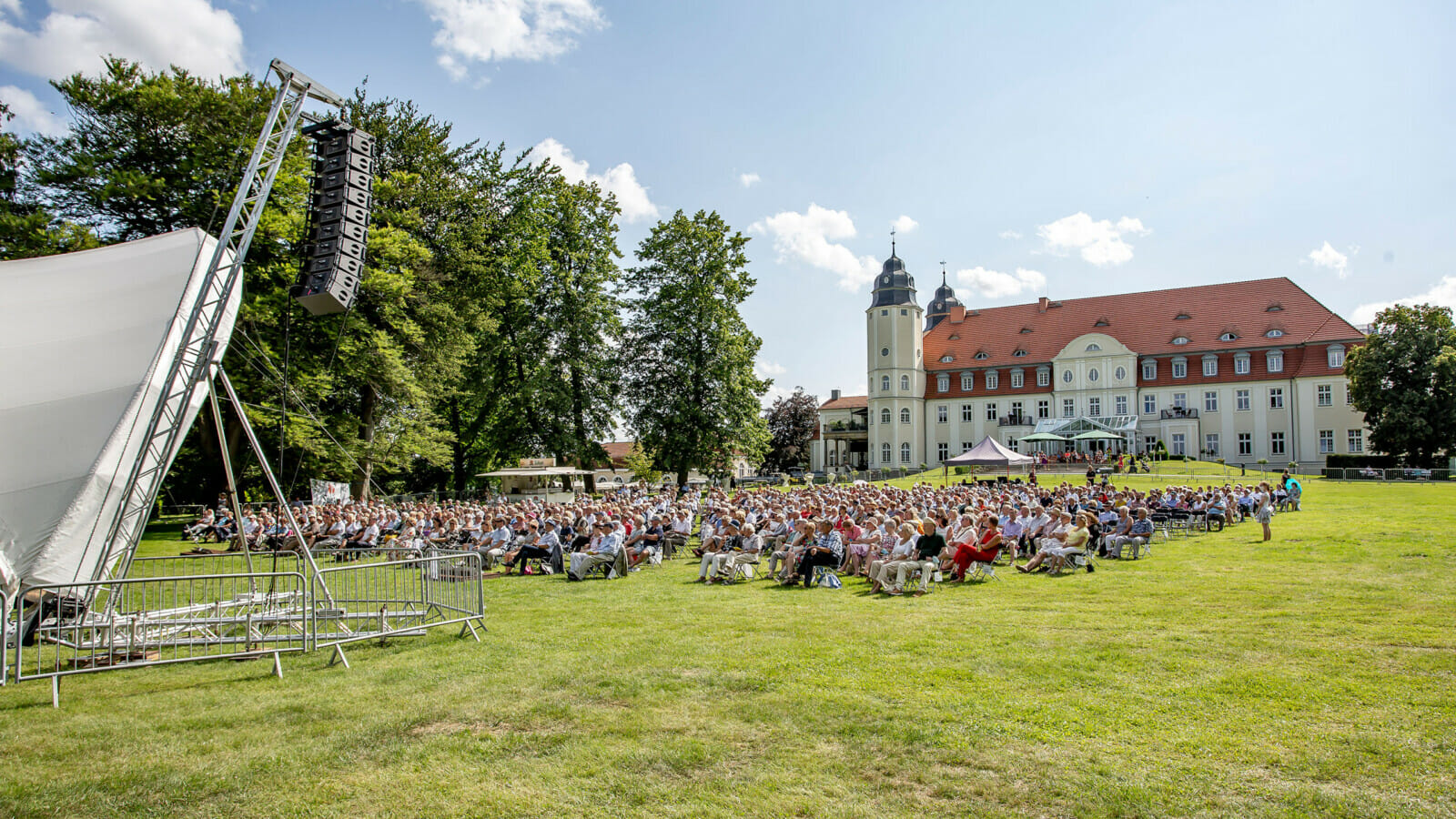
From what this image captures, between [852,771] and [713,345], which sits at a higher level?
[713,345]

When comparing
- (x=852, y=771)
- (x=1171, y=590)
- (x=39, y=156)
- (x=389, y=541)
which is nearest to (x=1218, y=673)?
(x=852, y=771)

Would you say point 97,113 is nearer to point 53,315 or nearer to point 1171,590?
point 53,315

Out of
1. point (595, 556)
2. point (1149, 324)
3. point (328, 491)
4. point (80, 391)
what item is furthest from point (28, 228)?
point (1149, 324)

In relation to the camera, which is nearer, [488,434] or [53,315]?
[53,315]

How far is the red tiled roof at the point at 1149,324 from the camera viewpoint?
2140 inches

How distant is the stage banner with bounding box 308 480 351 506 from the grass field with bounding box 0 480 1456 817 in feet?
77.6

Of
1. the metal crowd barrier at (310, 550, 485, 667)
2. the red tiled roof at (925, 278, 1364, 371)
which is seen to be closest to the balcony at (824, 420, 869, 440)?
the red tiled roof at (925, 278, 1364, 371)

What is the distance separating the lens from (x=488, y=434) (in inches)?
1438

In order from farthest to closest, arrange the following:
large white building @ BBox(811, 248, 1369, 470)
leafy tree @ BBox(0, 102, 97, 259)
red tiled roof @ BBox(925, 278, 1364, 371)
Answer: red tiled roof @ BBox(925, 278, 1364, 371) → large white building @ BBox(811, 248, 1369, 470) → leafy tree @ BBox(0, 102, 97, 259)

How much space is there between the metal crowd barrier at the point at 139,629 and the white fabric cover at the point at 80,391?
54cm

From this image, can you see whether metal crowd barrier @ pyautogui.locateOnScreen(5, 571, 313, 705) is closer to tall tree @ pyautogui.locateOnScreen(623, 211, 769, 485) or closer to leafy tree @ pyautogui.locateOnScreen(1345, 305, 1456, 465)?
tall tree @ pyautogui.locateOnScreen(623, 211, 769, 485)

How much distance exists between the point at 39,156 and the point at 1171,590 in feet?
104

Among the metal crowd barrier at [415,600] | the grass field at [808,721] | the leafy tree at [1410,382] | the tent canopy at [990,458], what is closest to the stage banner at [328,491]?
the metal crowd barrier at [415,600]

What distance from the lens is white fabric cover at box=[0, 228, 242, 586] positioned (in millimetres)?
8391
